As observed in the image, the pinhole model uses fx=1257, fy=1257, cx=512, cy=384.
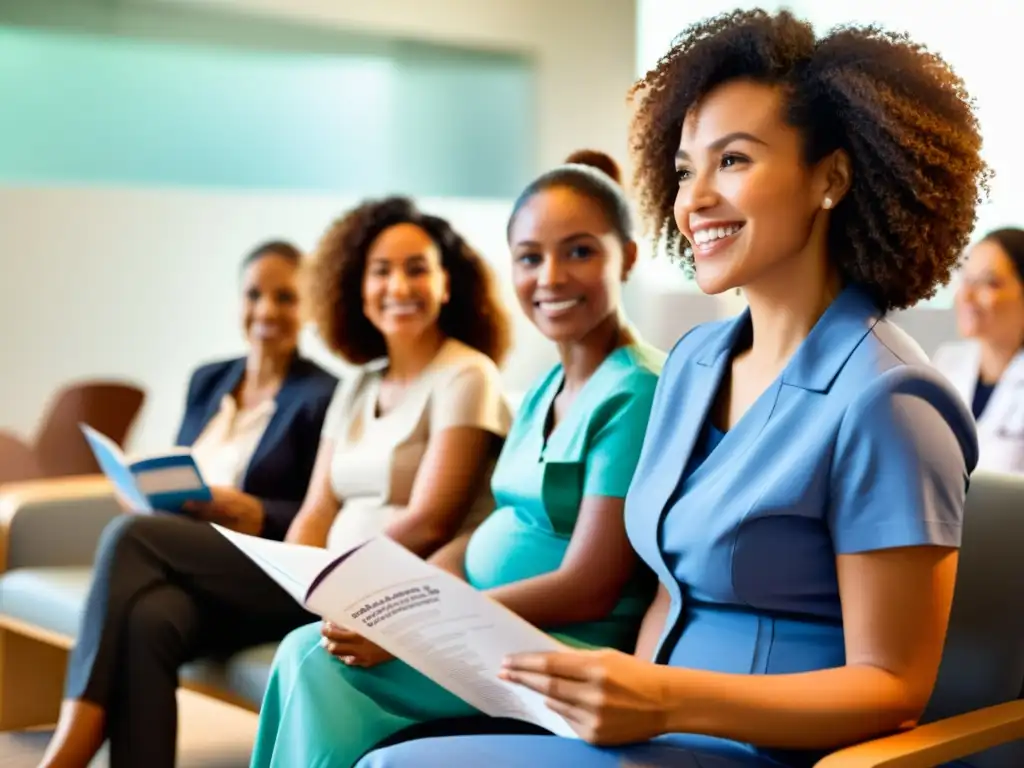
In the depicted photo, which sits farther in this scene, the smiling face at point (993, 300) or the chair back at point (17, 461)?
the chair back at point (17, 461)

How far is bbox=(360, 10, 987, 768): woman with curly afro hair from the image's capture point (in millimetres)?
1300

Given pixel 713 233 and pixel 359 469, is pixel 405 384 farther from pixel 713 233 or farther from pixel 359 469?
pixel 713 233

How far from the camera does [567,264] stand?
6.86ft

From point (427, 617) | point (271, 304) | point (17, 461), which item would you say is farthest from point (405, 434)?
point (17, 461)

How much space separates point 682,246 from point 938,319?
273 centimetres

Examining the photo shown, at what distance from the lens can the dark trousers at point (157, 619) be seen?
7.52 feet

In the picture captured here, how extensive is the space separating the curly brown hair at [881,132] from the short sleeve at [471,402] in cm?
105

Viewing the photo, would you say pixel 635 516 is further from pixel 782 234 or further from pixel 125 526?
pixel 125 526

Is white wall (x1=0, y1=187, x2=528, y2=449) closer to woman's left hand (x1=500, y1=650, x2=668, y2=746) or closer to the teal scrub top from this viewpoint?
the teal scrub top

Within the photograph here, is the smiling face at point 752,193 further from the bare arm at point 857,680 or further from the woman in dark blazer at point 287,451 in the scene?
the woman in dark blazer at point 287,451

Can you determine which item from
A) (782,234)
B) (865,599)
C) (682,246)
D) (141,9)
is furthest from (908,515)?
(141,9)

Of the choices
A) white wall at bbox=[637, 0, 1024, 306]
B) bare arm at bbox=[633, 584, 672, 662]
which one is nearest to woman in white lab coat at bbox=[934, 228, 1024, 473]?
white wall at bbox=[637, 0, 1024, 306]

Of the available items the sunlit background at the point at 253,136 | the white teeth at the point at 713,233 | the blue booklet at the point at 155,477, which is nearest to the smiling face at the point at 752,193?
the white teeth at the point at 713,233

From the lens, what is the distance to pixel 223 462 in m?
3.10
